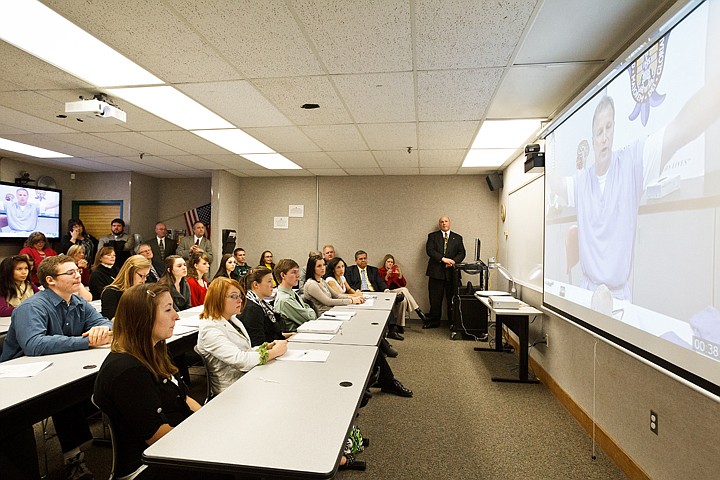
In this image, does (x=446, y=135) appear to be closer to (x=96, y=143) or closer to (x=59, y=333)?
(x=59, y=333)

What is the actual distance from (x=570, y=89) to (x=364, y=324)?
2.55 metres

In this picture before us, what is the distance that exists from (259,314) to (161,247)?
5.38 meters

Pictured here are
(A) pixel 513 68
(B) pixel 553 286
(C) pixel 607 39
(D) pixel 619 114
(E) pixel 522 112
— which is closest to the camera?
(D) pixel 619 114

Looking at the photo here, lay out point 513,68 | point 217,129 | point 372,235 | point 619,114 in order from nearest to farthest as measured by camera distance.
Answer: point 619,114
point 513,68
point 217,129
point 372,235

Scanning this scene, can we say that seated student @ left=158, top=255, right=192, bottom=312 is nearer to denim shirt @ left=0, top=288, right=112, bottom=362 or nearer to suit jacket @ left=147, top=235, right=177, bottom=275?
denim shirt @ left=0, top=288, right=112, bottom=362

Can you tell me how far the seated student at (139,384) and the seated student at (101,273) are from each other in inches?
121

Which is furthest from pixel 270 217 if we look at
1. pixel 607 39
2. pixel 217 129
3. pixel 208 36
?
pixel 607 39

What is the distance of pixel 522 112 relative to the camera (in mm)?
3908

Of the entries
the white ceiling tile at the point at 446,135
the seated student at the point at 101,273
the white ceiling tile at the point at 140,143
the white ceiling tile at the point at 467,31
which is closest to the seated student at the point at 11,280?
the seated student at the point at 101,273

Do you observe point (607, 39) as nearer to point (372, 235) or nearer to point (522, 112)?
point (522, 112)

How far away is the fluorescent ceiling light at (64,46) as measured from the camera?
229 cm

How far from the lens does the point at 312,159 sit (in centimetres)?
632

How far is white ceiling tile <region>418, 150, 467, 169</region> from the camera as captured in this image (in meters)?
5.63

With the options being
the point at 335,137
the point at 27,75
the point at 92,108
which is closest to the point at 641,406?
the point at 335,137
